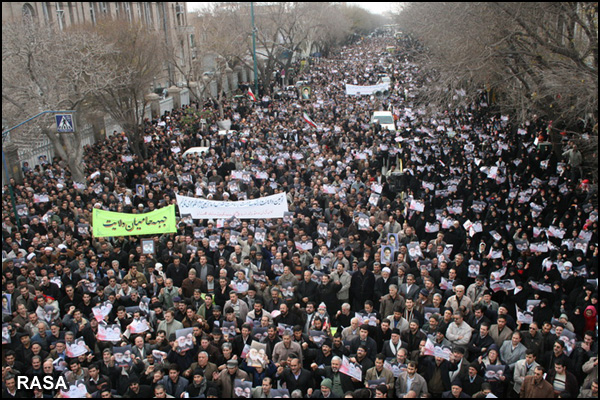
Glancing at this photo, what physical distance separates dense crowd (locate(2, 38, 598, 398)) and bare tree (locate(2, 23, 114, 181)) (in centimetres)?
170

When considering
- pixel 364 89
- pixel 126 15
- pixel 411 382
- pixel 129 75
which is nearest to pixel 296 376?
pixel 411 382

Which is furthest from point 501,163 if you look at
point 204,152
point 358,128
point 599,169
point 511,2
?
point 204,152

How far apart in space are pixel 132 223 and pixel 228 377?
660 cm

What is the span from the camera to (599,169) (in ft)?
50.9

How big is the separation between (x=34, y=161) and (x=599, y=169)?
19.8 metres

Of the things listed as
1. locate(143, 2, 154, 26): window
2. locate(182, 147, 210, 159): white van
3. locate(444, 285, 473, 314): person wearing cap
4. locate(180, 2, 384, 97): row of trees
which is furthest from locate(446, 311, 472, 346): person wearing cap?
locate(143, 2, 154, 26): window

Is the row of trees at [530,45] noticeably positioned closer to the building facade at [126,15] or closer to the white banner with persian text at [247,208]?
the white banner with persian text at [247,208]

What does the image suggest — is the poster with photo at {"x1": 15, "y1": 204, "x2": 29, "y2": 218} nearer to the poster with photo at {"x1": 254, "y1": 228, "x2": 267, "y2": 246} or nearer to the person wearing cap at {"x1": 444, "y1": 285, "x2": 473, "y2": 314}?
the poster with photo at {"x1": 254, "y1": 228, "x2": 267, "y2": 246}

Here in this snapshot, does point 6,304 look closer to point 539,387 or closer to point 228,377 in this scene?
point 228,377

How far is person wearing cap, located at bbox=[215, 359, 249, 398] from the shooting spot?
25.1ft

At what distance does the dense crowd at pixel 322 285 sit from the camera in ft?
25.2

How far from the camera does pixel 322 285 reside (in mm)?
10180

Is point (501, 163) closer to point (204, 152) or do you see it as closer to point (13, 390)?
point (204, 152)

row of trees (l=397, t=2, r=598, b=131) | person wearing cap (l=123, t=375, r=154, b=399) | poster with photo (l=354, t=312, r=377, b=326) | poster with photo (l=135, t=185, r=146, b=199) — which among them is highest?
row of trees (l=397, t=2, r=598, b=131)
